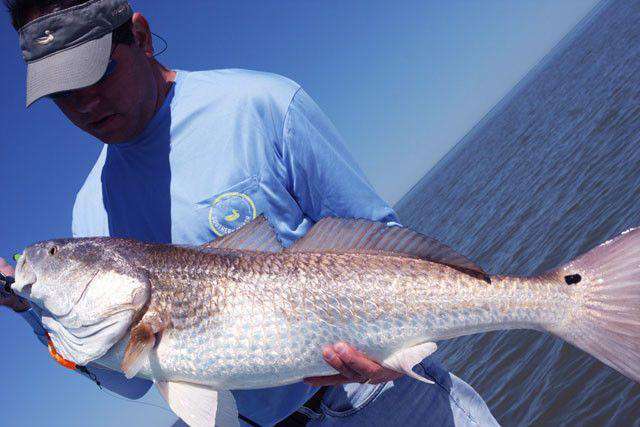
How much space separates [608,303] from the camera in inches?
123

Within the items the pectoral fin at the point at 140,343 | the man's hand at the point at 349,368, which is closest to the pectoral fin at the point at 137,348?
the pectoral fin at the point at 140,343

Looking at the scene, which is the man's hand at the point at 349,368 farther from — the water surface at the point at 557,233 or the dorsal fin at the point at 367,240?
the water surface at the point at 557,233

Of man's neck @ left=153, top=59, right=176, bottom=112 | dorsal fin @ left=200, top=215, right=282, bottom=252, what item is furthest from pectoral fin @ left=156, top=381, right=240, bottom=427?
man's neck @ left=153, top=59, right=176, bottom=112

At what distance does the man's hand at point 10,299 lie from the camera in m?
3.65

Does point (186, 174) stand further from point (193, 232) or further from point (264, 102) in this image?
point (264, 102)

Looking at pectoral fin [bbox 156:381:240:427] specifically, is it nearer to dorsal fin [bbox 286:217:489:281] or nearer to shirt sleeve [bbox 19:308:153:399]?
shirt sleeve [bbox 19:308:153:399]

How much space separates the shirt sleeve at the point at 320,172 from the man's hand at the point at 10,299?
1.93m

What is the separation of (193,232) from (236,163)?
554 millimetres

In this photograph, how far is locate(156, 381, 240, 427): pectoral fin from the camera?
10.4 ft

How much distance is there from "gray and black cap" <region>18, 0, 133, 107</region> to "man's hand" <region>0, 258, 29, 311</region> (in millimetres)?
1083

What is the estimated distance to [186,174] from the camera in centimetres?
372

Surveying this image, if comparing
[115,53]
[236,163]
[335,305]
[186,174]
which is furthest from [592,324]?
[115,53]

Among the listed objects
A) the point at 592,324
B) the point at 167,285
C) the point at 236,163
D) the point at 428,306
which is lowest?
the point at 167,285

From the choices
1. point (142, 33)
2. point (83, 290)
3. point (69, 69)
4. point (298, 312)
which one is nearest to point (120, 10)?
point (142, 33)
